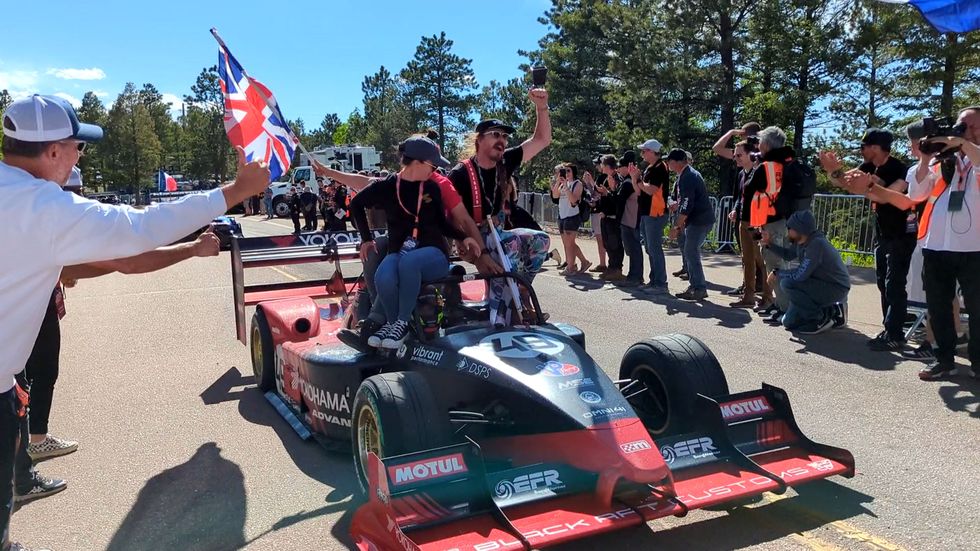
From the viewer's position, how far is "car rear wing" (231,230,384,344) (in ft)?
21.5

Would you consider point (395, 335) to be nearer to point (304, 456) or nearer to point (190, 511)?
point (304, 456)

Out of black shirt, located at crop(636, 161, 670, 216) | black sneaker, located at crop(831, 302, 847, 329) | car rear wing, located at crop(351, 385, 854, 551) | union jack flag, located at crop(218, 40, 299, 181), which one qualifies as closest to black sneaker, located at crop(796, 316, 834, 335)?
black sneaker, located at crop(831, 302, 847, 329)

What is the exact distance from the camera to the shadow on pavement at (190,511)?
3635mm

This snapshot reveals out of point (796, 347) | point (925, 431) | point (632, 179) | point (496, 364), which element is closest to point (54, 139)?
point (496, 364)

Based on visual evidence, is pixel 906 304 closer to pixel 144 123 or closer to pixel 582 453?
pixel 582 453

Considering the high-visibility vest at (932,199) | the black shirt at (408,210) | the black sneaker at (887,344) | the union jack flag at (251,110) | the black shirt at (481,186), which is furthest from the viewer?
the union jack flag at (251,110)

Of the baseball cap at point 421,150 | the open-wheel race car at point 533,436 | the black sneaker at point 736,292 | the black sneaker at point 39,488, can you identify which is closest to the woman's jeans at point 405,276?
the open-wheel race car at point 533,436

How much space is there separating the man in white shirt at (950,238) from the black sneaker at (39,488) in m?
6.24

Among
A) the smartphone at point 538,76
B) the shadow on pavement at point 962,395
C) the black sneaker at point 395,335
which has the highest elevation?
the smartphone at point 538,76

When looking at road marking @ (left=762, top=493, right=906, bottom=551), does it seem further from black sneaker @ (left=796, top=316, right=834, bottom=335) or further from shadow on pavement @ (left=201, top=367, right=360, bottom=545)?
black sneaker @ (left=796, top=316, right=834, bottom=335)

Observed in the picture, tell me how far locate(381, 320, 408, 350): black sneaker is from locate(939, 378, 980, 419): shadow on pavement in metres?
3.92

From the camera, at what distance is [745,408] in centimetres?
381

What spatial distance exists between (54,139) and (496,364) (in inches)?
85.7

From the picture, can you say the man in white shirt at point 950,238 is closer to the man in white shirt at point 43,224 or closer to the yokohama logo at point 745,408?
the yokohama logo at point 745,408
